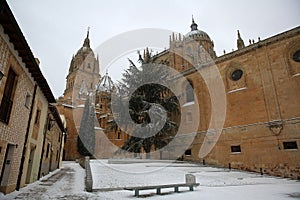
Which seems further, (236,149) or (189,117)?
(189,117)

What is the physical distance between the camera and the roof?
17.1 ft

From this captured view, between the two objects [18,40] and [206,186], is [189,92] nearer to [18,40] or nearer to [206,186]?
[206,186]

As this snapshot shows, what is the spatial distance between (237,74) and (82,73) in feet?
148

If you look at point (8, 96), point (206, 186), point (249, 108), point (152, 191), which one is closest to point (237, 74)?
point (249, 108)

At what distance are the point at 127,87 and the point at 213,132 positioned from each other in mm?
9808

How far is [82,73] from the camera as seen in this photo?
5597 cm

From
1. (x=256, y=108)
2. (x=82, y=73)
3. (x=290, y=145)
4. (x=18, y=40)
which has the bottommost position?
(x=290, y=145)

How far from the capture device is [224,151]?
1928 centimetres

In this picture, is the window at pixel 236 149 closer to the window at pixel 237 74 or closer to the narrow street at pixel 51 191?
the window at pixel 237 74

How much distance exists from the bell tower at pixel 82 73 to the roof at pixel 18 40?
44.2 m

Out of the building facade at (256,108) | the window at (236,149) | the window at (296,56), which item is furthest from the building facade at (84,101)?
the window at (296,56)

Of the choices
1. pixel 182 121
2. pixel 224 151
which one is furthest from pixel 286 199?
pixel 182 121

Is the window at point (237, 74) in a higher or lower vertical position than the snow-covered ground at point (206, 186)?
higher

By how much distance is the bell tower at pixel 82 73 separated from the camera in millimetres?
53469
